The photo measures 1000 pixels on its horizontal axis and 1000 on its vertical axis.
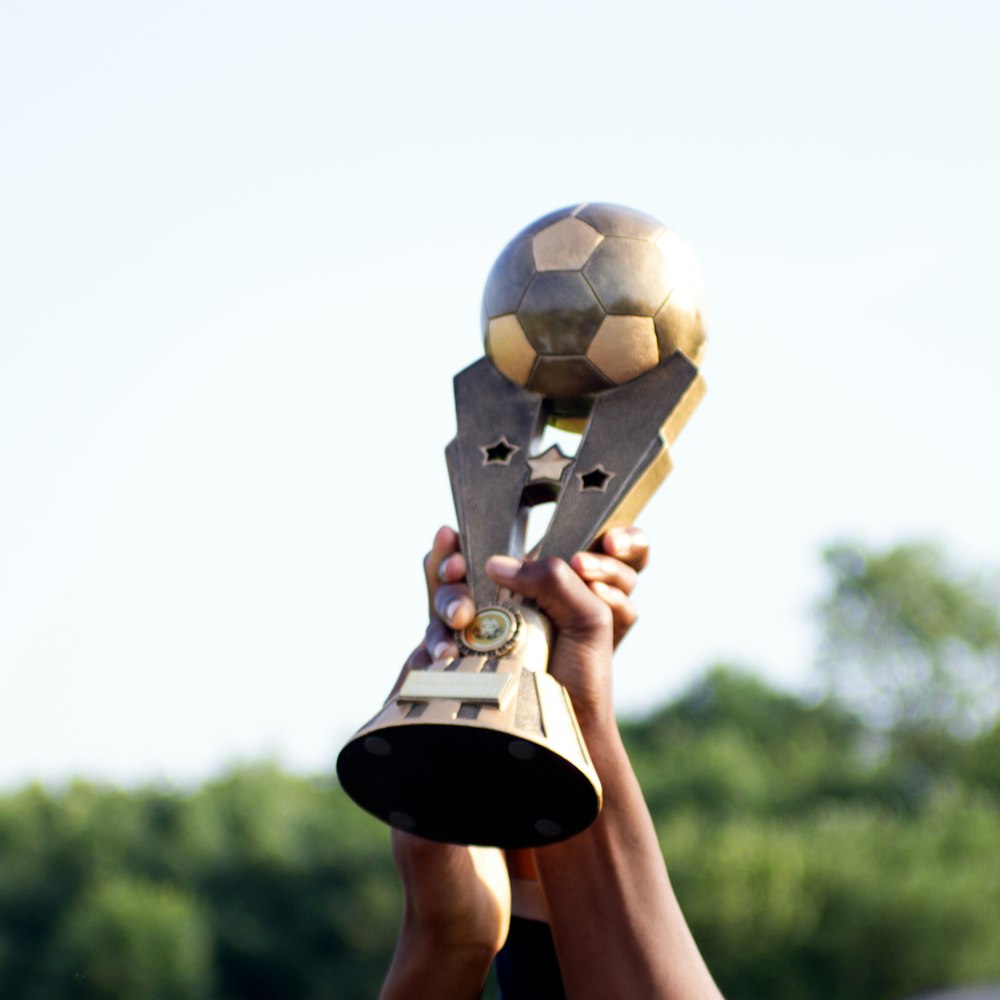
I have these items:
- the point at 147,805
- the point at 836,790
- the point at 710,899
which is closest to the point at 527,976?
the point at 710,899

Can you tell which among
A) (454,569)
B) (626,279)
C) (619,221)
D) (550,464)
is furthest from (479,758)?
(619,221)

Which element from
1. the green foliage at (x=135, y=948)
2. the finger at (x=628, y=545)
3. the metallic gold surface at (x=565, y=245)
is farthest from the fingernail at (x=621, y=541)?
the green foliage at (x=135, y=948)

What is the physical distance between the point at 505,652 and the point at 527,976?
726 millimetres

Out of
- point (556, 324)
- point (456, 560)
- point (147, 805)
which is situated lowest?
point (456, 560)

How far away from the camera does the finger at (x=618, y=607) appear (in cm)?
250

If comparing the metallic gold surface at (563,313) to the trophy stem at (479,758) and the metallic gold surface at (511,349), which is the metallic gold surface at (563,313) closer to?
the metallic gold surface at (511,349)

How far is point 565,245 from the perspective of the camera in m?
2.68

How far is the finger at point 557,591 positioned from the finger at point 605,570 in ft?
0.19

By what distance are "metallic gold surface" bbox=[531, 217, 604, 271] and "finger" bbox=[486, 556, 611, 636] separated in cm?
59

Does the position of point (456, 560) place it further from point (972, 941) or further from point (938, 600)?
point (938, 600)

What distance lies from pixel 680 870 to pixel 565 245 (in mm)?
17224

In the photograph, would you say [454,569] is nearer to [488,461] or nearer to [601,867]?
[488,461]

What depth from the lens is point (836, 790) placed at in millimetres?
28469

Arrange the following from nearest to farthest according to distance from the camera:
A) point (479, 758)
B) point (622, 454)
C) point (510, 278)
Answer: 1. point (479, 758)
2. point (622, 454)
3. point (510, 278)
